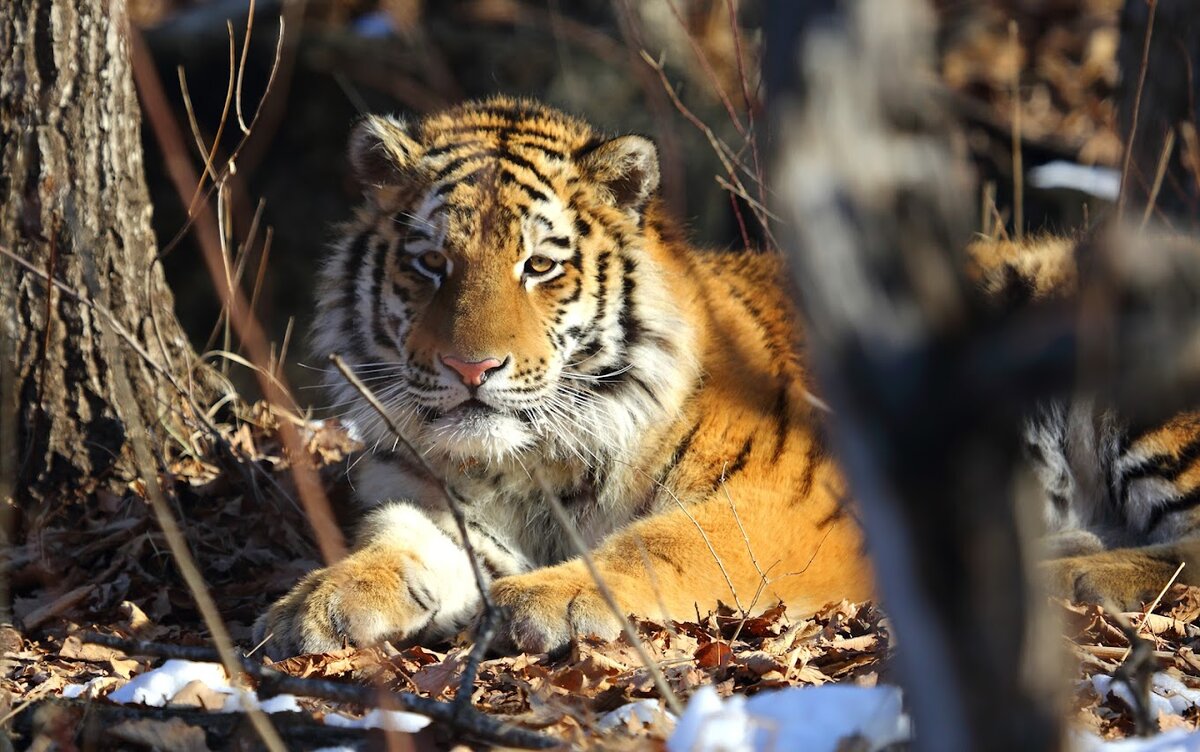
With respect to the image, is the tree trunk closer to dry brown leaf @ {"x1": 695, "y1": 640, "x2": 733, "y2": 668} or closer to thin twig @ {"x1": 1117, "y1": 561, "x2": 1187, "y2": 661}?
dry brown leaf @ {"x1": 695, "y1": 640, "x2": 733, "y2": 668}

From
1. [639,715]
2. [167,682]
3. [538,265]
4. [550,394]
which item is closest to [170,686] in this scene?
[167,682]

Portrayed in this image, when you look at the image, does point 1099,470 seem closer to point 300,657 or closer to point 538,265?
point 538,265

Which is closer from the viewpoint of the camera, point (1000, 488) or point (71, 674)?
point (1000, 488)

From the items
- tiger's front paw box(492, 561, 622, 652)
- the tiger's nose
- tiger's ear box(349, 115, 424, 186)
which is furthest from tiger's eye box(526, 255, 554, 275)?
tiger's front paw box(492, 561, 622, 652)

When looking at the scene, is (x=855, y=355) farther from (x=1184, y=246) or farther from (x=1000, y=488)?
(x=1184, y=246)

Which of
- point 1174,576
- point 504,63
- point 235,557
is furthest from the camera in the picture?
point 504,63

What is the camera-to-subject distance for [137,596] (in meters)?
3.43

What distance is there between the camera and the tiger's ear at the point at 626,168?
11.0ft

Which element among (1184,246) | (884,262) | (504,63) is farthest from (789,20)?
(504,63)

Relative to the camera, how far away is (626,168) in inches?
134

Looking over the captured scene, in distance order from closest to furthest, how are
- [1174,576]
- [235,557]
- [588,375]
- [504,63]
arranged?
[1174,576], [588,375], [235,557], [504,63]

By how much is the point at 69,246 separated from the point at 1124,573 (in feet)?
10.2

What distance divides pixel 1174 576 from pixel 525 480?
1.73 meters

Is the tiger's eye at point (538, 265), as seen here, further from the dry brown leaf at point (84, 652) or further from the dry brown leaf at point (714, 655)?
the dry brown leaf at point (84, 652)
